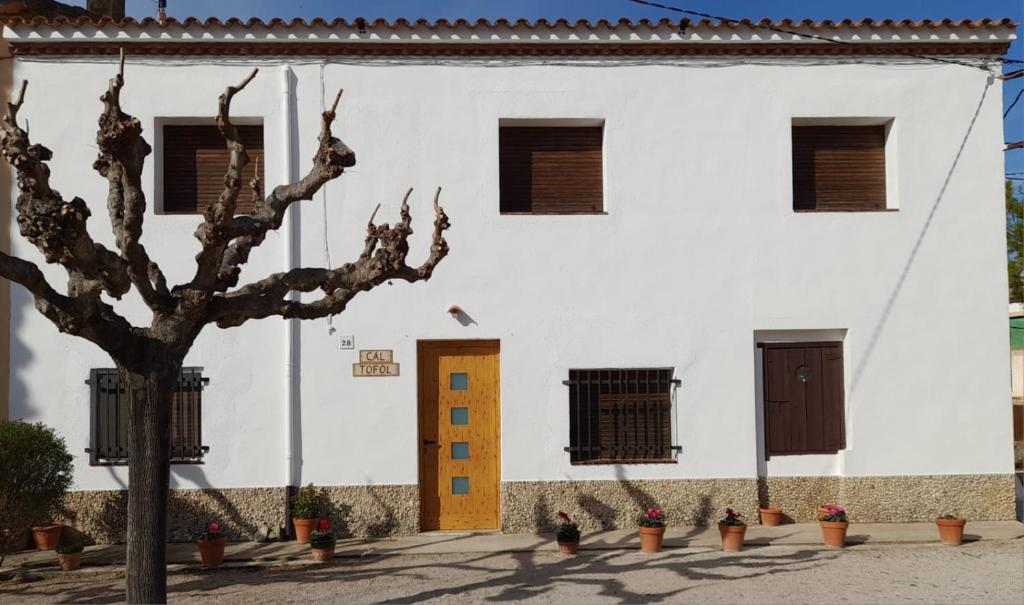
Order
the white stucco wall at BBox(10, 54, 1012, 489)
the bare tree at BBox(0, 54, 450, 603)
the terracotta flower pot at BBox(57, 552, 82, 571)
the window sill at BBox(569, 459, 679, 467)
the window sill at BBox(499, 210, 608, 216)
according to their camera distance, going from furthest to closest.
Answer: the window sill at BBox(499, 210, 608, 216), the window sill at BBox(569, 459, 679, 467), the white stucco wall at BBox(10, 54, 1012, 489), the terracotta flower pot at BBox(57, 552, 82, 571), the bare tree at BBox(0, 54, 450, 603)

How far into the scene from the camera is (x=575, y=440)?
29.2 feet

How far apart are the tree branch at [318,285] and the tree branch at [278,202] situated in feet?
0.54

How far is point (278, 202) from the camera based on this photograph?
618cm

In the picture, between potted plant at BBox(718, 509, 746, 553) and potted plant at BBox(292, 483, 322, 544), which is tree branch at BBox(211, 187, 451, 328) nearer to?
potted plant at BBox(292, 483, 322, 544)

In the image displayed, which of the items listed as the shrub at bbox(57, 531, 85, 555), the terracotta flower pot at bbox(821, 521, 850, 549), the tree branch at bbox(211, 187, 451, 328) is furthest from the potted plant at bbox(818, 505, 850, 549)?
the shrub at bbox(57, 531, 85, 555)

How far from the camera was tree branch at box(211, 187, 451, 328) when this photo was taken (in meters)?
6.02

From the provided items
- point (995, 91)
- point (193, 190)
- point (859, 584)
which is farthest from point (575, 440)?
point (995, 91)

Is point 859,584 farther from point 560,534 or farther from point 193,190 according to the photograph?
point 193,190

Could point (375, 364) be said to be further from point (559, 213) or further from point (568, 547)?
point (568, 547)

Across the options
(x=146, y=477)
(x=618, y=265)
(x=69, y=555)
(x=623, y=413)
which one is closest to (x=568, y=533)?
(x=623, y=413)

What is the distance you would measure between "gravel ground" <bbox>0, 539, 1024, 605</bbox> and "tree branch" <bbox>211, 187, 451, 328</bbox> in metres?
2.44

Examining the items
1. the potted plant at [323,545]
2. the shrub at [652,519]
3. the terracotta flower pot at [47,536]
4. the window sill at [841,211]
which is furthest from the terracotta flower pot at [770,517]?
the terracotta flower pot at [47,536]

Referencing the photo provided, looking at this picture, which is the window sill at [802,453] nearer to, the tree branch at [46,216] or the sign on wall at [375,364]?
the sign on wall at [375,364]

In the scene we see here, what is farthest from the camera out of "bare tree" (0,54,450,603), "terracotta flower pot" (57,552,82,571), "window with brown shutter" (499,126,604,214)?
"window with brown shutter" (499,126,604,214)
